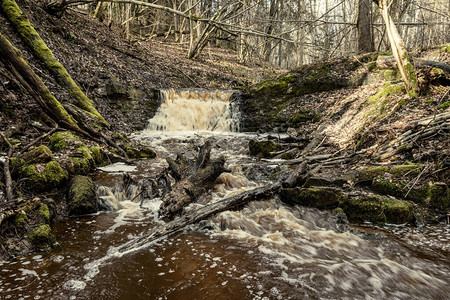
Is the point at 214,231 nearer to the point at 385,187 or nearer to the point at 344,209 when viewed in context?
the point at 344,209

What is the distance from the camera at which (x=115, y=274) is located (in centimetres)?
286

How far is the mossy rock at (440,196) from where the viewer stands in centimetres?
427

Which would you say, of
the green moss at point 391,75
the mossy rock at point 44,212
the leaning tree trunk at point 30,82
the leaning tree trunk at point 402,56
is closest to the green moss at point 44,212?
the mossy rock at point 44,212

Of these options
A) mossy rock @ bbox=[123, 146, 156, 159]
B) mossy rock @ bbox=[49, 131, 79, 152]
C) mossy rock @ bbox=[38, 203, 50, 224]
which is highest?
mossy rock @ bbox=[49, 131, 79, 152]

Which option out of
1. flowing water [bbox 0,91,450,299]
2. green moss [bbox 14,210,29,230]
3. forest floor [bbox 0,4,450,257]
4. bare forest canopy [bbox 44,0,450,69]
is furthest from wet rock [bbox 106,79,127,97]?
green moss [bbox 14,210,29,230]

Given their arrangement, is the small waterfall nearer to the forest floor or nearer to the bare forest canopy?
the forest floor

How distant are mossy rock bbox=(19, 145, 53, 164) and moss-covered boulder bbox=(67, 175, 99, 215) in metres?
0.68

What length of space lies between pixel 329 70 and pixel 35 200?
39.3 feet

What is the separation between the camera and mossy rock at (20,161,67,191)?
439cm

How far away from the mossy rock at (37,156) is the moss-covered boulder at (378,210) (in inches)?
219

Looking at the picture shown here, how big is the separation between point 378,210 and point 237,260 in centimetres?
266

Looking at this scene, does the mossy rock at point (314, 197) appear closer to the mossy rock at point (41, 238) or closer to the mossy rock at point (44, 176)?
the mossy rock at point (41, 238)

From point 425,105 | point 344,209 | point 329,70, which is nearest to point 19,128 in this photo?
point 344,209

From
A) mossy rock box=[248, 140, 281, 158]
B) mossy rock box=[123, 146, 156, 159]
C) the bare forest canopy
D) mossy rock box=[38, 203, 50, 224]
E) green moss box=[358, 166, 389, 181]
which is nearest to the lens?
mossy rock box=[38, 203, 50, 224]
